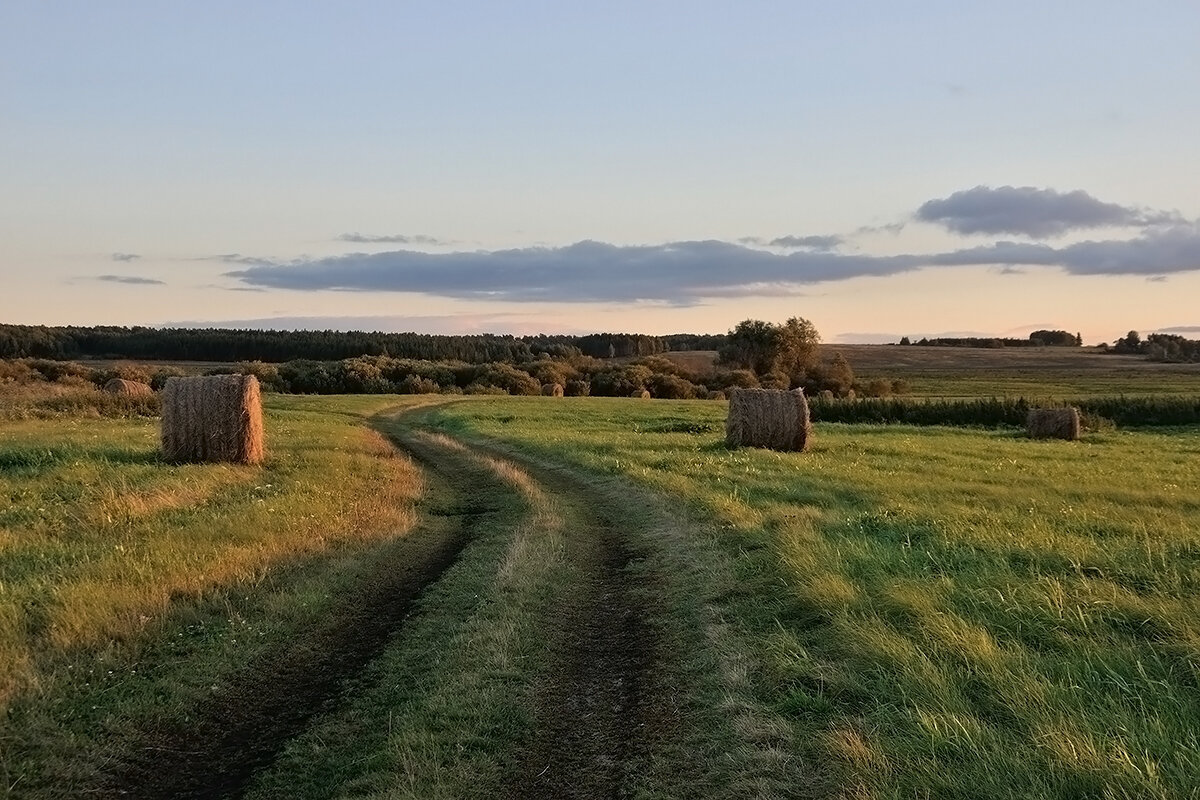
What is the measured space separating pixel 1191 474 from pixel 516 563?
1942 cm

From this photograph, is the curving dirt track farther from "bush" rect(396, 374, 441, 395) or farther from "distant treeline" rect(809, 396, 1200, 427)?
"bush" rect(396, 374, 441, 395)

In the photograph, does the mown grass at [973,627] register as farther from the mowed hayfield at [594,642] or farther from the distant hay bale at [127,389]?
the distant hay bale at [127,389]

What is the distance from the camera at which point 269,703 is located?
7.02 meters

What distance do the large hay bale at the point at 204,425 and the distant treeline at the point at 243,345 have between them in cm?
10590

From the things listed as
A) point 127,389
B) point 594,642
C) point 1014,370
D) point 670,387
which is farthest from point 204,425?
point 1014,370

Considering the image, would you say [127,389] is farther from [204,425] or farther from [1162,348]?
[1162,348]

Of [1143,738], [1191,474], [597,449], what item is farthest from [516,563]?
[1191,474]

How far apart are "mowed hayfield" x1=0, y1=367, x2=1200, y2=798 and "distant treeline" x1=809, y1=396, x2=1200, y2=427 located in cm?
3431

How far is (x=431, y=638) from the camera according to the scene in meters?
8.34

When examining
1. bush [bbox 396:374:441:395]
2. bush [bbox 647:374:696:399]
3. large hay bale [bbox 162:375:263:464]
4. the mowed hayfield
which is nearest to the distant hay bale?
large hay bale [bbox 162:375:263:464]

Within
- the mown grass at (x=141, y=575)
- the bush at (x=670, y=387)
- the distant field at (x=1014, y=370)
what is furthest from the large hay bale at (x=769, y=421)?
the bush at (x=670, y=387)

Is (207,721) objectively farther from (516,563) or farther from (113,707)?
(516,563)

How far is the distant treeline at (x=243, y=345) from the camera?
132 m

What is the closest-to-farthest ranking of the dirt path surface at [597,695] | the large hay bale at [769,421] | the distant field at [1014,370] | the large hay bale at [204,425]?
the dirt path surface at [597,695] → the large hay bale at [204,425] → the large hay bale at [769,421] → the distant field at [1014,370]
